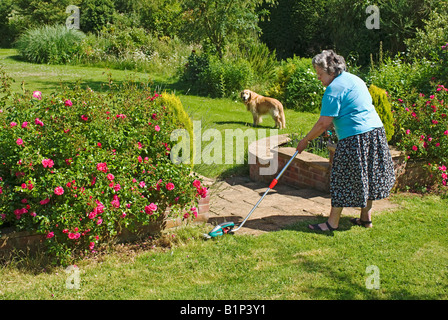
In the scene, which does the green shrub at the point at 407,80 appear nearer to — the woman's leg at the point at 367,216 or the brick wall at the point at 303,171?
the brick wall at the point at 303,171

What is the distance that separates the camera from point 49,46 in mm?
15656

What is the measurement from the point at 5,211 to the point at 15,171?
1.07ft

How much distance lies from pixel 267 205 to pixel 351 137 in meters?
1.53

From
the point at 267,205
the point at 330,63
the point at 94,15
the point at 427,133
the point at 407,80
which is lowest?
the point at 267,205

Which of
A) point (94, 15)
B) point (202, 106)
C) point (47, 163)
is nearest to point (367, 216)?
point (47, 163)

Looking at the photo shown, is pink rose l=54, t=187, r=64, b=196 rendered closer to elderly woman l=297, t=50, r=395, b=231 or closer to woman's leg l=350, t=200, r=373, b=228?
elderly woman l=297, t=50, r=395, b=231

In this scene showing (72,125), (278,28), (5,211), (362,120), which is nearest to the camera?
(5,211)

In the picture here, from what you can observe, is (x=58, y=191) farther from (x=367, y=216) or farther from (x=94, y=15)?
(x=94, y=15)

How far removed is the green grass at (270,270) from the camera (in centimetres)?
348

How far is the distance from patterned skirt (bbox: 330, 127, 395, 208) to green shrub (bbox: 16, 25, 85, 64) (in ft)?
44.0

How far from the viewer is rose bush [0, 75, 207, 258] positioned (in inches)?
145
